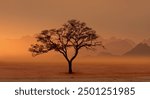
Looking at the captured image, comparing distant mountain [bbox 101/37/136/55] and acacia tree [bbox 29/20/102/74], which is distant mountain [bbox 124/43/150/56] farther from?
acacia tree [bbox 29/20/102/74]

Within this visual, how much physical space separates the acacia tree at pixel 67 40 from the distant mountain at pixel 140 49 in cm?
47

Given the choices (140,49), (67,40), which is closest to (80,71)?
(67,40)

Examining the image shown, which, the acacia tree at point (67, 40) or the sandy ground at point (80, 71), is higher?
the acacia tree at point (67, 40)

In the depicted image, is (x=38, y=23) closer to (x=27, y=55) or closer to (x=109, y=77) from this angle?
(x=27, y=55)

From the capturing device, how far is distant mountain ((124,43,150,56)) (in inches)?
239

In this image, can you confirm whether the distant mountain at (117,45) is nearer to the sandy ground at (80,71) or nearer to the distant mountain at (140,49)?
the distant mountain at (140,49)

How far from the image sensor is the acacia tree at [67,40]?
609 centimetres

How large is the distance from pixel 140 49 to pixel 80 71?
909mm

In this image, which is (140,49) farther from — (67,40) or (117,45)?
(67,40)

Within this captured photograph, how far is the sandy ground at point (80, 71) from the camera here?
238 inches

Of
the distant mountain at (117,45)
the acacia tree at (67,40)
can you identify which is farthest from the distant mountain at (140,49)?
the acacia tree at (67,40)

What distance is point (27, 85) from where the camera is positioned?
217 inches

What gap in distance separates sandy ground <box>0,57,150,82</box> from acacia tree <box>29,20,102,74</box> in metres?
0.15

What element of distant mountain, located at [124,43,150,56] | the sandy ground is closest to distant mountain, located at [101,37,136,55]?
distant mountain, located at [124,43,150,56]
